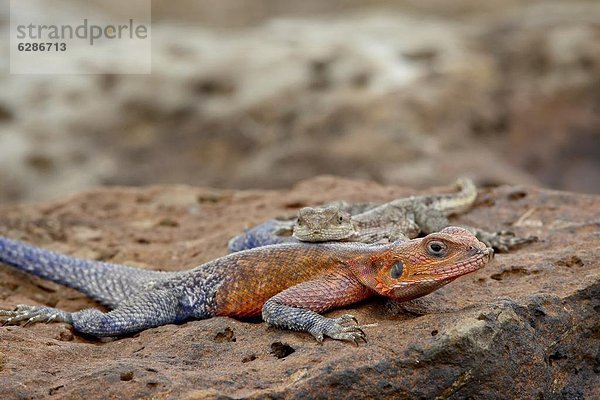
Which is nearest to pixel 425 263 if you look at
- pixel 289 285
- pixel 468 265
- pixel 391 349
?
pixel 468 265

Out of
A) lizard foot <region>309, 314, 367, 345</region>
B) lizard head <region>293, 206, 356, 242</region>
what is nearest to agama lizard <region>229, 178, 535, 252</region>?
lizard head <region>293, 206, 356, 242</region>

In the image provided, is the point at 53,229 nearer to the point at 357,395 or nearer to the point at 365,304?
the point at 365,304

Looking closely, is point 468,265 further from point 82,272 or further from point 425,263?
point 82,272

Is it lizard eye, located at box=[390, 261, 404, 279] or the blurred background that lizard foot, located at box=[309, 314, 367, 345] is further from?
the blurred background

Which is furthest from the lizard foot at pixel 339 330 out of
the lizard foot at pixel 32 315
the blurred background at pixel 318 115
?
the blurred background at pixel 318 115

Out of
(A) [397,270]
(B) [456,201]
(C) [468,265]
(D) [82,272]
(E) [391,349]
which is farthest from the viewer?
(B) [456,201]

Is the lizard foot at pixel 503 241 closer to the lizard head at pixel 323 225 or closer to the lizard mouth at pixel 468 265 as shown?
the lizard head at pixel 323 225
